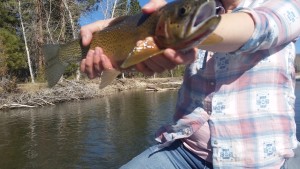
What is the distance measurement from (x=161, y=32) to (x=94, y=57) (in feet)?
2.59

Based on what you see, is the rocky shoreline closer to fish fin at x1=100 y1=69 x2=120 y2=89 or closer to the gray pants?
fish fin at x1=100 y1=69 x2=120 y2=89

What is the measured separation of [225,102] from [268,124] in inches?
10.9

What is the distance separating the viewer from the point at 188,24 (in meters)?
1.75

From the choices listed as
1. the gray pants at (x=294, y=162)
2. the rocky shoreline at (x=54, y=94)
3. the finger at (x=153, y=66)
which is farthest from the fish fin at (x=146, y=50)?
the rocky shoreline at (x=54, y=94)

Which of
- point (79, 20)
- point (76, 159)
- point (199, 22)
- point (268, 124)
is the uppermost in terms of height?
point (79, 20)

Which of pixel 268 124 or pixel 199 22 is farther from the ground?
pixel 199 22

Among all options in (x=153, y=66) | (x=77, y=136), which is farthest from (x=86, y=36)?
(x=77, y=136)

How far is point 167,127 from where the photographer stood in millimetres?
2918

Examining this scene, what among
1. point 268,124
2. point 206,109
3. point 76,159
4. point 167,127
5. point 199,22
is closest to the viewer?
Answer: point 199,22

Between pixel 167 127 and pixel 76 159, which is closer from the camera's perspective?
pixel 167 127

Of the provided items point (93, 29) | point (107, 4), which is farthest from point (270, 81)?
point (107, 4)

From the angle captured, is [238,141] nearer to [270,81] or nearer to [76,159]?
[270,81]

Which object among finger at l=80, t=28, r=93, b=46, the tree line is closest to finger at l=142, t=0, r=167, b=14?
finger at l=80, t=28, r=93, b=46

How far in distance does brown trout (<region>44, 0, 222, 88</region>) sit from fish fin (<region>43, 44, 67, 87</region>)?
812 mm
